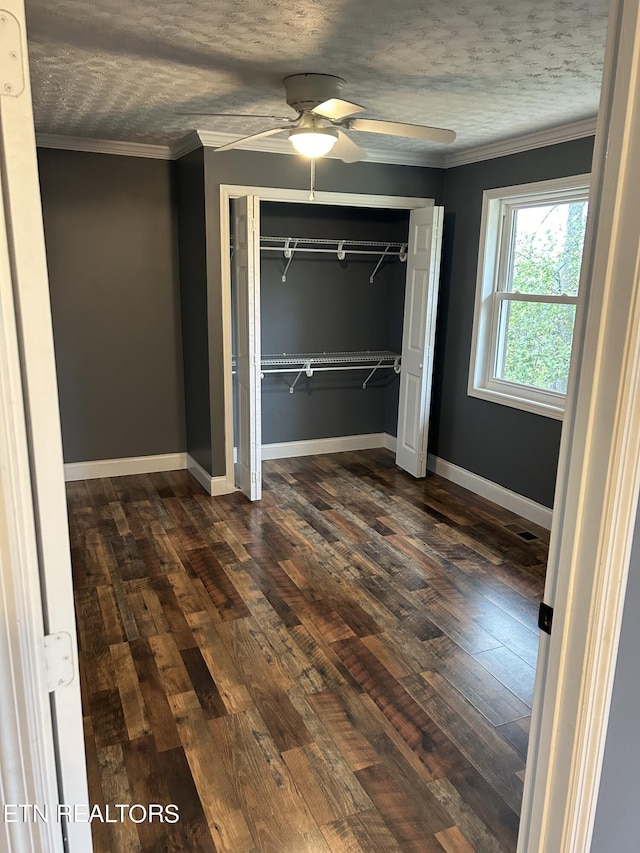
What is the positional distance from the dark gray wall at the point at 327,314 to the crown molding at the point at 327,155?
0.67 metres

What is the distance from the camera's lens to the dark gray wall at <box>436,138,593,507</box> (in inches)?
162

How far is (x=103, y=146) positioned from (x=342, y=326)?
93.7 inches

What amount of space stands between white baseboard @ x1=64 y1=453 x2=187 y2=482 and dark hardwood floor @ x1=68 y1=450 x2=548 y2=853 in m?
0.42

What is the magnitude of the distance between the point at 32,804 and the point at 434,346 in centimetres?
446

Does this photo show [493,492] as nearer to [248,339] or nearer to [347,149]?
[248,339]

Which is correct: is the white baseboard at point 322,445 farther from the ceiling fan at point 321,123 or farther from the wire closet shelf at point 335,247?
the ceiling fan at point 321,123

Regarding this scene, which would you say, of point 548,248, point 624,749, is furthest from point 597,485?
point 548,248

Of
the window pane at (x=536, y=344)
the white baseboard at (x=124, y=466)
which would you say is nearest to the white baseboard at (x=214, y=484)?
the white baseboard at (x=124, y=466)

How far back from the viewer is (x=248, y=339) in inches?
170

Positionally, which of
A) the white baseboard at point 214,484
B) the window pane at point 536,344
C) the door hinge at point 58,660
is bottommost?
the white baseboard at point 214,484

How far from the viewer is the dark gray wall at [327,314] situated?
5.29 metres

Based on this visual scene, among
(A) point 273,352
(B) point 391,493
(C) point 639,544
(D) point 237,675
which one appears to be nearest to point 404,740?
(D) point 237,675

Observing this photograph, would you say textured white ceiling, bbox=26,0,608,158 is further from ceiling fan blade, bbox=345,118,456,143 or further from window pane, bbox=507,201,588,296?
window pane, bbox=507,201,588,296

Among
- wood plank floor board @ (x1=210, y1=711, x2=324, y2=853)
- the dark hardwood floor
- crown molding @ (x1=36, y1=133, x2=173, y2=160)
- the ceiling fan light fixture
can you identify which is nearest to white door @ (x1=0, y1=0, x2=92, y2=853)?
wood plank floor board @ (x1=210, y1=711, x2=324, y2=853)
